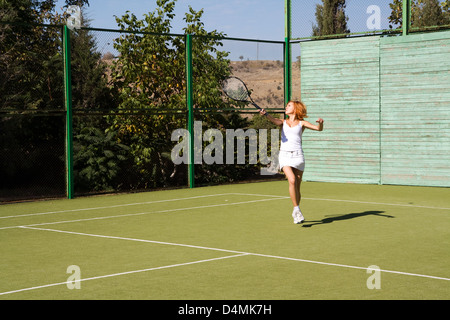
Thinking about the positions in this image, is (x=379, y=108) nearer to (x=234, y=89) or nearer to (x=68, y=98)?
(x=234, y=89)

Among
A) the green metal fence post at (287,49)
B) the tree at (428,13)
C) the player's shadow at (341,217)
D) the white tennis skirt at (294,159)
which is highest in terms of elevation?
the tree at (428,13)

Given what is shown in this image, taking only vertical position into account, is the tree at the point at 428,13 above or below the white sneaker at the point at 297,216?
above

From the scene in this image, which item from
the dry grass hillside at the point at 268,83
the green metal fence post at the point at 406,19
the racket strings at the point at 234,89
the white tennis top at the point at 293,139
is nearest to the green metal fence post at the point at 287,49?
the green metal fence post at the point at 406,19

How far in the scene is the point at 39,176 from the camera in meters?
18.9

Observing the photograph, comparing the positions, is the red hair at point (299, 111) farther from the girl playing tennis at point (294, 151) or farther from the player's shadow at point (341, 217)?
the player's shadow at point (341, 217)

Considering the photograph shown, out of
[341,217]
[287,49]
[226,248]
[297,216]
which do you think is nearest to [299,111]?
[297,216]

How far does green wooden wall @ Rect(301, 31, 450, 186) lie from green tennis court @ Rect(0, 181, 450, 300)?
7.90 ft

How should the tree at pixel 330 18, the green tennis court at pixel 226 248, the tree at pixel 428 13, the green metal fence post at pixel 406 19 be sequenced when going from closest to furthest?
the green tennis court at pixel 226 248
the green metal fence post at pixel 406 19
the tree at pixel 330 18
the tree at pixel 428 13

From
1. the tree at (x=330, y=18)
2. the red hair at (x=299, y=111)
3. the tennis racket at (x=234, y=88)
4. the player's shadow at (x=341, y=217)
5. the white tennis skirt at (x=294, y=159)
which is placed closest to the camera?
the white tennis skirt at (x=294, y=159)

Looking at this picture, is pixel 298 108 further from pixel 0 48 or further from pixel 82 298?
pixel 0 48

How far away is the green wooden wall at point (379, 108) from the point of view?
16453 millimetres

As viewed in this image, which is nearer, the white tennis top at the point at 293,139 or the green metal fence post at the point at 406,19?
the white tennis top at the point at 293,139

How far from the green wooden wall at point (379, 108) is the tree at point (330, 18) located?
195 cm
